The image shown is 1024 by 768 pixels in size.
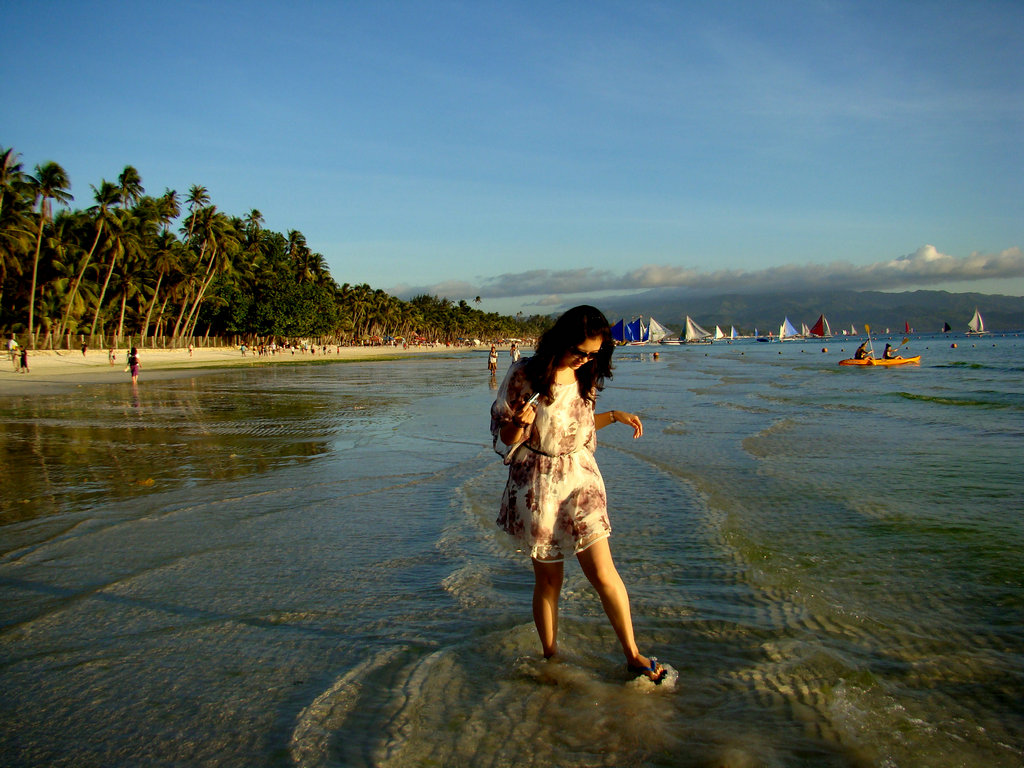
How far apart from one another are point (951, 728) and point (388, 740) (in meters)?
2.38

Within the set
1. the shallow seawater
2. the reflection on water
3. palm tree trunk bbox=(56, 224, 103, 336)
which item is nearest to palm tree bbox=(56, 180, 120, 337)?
palm tree trunk bbox=(56, 224, 103, 336)

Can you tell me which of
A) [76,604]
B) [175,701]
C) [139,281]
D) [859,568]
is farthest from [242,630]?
[139,281]

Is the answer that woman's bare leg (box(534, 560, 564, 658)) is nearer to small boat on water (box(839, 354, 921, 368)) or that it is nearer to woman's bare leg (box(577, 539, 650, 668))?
woman's bare leg (box(577, 539, 650, 668))

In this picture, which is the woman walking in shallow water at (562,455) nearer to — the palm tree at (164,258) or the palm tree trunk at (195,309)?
the palm tree at (164,258)

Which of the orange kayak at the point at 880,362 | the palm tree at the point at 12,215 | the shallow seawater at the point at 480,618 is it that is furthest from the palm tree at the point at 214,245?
the shallow seawater at the point at 480,618

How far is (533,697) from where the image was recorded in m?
3.12

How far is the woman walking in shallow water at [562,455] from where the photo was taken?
3096 mm

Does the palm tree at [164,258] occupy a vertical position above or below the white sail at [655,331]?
above

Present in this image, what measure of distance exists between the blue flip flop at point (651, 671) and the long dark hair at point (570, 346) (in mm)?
1296

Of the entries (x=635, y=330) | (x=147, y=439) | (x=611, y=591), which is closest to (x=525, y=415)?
(x=611, y=591)

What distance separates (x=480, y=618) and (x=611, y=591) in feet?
3.72

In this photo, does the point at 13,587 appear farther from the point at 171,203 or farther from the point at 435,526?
the point at 171,203

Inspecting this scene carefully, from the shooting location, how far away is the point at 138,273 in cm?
6331

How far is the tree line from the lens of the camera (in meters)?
48.0
